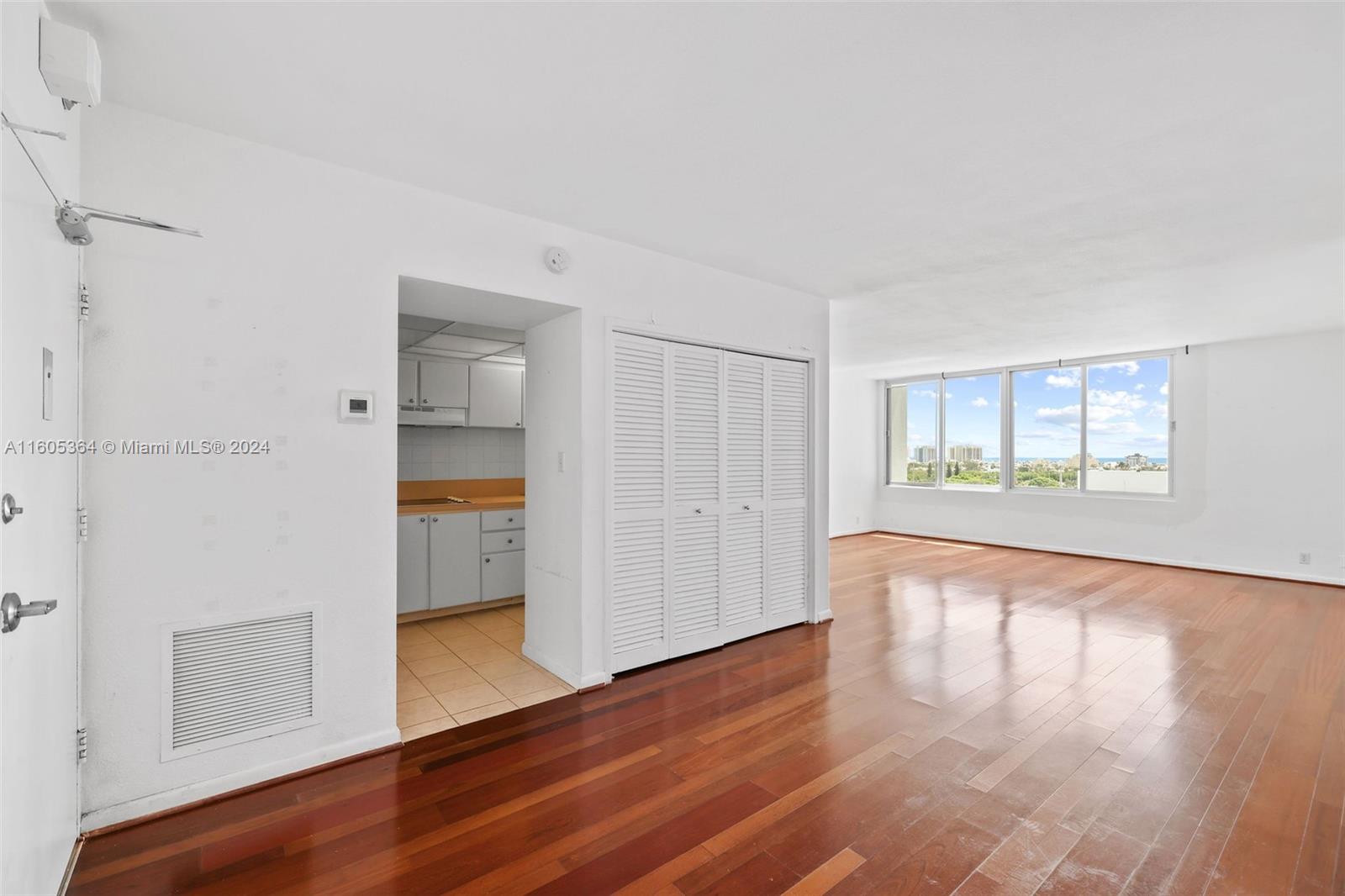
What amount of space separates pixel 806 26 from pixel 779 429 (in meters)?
2.94

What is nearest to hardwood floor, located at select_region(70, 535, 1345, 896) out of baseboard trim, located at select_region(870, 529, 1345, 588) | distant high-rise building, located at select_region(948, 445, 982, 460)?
baseboard trim, located at select_region(870, 529, 1345, 588)

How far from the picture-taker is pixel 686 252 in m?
3.67

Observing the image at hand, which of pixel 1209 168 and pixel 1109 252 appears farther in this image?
pixel 1109 252

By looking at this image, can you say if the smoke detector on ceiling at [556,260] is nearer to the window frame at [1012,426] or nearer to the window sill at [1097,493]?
the window frame at [1012,426]

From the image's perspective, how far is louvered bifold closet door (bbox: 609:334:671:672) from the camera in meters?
3.48

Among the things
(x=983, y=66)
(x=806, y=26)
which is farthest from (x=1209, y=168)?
(x=806, y=26)

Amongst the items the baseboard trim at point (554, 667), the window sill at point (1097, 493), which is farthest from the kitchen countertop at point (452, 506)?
the window sill at point (1097, 493)

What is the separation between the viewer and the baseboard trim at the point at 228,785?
2066 millimetres

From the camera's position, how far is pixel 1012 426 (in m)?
8.45

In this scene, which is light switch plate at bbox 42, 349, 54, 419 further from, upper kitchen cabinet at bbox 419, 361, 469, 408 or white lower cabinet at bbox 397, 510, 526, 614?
upper kitchen cabinet at bbox 419, 361, 469, 408

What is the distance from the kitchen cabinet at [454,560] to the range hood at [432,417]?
0.96 meters

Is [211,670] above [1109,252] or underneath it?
underneath

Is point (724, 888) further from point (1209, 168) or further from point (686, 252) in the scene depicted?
point (1209, 168)

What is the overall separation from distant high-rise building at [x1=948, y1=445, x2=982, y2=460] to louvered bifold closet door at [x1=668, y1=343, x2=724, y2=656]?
6509 mm
